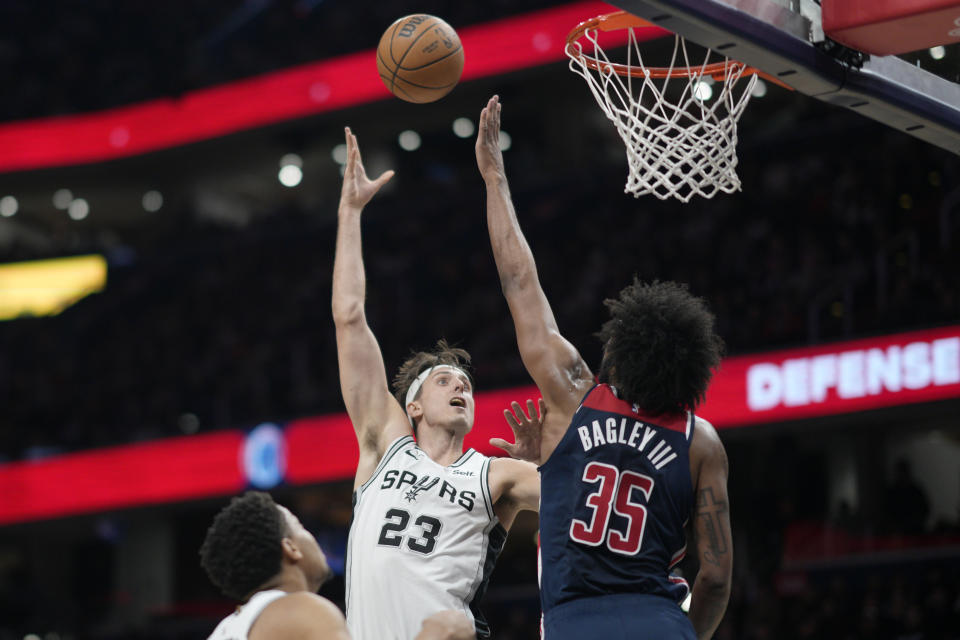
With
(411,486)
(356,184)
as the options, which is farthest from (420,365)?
(356,184)

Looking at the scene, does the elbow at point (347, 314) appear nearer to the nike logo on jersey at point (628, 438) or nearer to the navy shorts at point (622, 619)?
the nike logo on jersey at point (628, 438)

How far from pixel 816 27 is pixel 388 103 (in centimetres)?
1506

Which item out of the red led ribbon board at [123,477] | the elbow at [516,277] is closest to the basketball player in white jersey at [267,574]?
the elbow at [516,277]

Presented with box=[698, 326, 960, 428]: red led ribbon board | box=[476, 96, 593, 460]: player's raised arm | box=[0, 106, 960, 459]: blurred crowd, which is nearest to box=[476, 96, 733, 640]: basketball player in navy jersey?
box=[476, 96, 593, 460]: player's raised arm

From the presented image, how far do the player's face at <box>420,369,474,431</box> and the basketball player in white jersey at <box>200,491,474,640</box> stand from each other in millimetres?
1227

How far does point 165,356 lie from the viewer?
17.9 metres

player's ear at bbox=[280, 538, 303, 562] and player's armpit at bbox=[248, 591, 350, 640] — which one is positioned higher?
player's ear at bbox=[280, 538, 303, 562]

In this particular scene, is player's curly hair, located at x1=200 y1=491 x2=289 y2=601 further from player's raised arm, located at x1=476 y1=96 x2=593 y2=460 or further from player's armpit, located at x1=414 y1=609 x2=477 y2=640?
player's raised arm, located at x1=476 y1=96 x2=593 y2=460

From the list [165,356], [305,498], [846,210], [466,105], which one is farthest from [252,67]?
[846,210]

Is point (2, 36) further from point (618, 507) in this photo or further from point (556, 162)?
point (618, 507)

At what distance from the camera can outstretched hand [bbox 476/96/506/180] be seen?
4195mm

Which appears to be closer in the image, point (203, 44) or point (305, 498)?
point (305, 498)

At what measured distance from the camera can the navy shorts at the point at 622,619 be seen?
→ 3.06m

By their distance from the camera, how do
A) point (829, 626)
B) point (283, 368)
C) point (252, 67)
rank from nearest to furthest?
point (829, 626), point (283, 368), point (252, 67)
